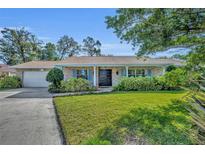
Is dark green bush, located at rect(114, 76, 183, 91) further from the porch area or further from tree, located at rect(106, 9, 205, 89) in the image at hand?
tree, located at rect(106, 9, 205, 89)

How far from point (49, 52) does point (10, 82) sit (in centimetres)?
638

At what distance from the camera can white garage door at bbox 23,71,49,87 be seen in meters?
19.8

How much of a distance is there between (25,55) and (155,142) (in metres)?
24.1

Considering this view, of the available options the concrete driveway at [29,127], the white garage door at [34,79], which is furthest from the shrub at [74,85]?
the concrete driveway at [29,127]

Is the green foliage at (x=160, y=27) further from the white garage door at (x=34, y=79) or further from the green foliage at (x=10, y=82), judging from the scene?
the green foliage at (x=10, y=82)

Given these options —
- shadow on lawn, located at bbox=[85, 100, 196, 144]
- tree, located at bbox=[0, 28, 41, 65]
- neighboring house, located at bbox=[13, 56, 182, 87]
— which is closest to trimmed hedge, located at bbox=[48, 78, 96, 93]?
neighboring house, located at bbox=[13, 56, 182, 87]

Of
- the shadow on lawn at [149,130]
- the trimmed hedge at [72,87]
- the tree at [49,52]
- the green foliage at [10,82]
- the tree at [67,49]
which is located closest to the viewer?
the shadow on lawn at [149,130]

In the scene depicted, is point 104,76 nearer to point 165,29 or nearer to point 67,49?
point 67,49

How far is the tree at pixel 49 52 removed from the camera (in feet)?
74.3

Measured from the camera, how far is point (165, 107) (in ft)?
24.1

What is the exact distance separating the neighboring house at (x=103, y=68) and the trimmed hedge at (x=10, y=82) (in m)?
0.66

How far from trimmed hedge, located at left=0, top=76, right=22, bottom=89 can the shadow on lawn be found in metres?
15.3

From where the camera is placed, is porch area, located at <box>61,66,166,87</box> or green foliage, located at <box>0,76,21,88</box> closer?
porch area, located at <box>61,66,166,87</box>
